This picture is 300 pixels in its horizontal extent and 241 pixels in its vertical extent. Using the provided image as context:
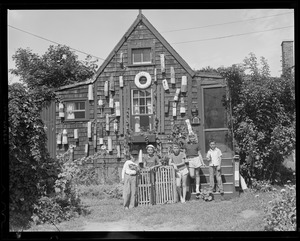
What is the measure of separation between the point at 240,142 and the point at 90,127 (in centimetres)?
449

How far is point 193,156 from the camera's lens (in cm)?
849

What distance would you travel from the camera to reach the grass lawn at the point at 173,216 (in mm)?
6030

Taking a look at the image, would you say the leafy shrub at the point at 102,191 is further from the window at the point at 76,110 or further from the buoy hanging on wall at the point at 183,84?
the buoy hanging on wall at the point at 183,84

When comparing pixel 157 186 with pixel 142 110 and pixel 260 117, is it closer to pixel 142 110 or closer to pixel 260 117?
pixel 142 110

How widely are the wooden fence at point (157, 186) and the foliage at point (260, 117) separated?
2.37m

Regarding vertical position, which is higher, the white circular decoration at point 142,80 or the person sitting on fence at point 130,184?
the white circular decoration at point 142,80

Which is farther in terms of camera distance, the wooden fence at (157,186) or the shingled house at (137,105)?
the shingled house at (137,105)

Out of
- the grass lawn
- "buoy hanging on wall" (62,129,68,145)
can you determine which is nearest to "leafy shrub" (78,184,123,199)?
the grass lawn

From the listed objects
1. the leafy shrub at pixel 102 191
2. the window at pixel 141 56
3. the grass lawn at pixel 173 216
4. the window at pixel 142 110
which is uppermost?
the window at pixel 141 56

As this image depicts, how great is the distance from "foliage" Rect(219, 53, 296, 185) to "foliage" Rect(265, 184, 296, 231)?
2.91 metres

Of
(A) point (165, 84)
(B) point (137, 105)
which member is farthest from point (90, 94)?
(A) point (165, 84)

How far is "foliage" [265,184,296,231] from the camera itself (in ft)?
17.5

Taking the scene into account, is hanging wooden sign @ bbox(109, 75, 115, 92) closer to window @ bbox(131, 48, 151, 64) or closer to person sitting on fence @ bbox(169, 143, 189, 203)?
window @ bbox(131, 48, 151, 64)

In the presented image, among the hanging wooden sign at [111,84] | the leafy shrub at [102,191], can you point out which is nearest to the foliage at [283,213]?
the leafy shrub at [102,191]
